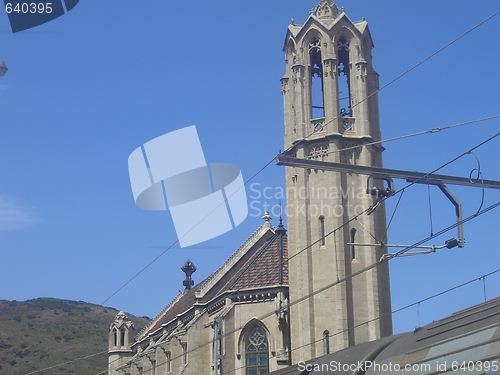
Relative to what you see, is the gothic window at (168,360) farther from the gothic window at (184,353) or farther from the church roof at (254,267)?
the church roof at (254,267)

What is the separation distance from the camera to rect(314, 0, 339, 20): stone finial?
48812 mm

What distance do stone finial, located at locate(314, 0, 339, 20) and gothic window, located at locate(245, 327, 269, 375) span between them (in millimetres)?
17587

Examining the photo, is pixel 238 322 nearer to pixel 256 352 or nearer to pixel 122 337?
pixel 256 352

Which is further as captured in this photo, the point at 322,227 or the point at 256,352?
the point at 256,352

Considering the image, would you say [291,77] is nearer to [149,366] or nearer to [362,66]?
[362,66]

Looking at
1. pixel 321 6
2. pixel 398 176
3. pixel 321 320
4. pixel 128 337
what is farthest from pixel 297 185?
pixel 128 337

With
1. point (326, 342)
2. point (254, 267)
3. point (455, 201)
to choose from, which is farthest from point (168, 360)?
point (455, 201)

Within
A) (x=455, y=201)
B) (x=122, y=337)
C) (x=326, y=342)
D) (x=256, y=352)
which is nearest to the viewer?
(x=455, y=201)

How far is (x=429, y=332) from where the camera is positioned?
22547mm

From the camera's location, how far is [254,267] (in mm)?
51344

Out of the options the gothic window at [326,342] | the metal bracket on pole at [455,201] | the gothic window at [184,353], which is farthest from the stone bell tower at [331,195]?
the metal bracket on pole at [455,201]

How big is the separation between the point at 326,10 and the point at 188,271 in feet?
107

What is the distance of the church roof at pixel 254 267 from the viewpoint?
49375 mm

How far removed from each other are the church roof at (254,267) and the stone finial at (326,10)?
14.0 m
